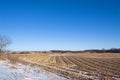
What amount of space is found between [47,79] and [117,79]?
590 centimetres

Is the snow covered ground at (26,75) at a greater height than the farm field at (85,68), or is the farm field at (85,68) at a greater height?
the snow covered ground at (26,75)

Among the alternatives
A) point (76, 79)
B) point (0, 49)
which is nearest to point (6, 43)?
point (0, 49)

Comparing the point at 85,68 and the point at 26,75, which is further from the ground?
the point at 26,75

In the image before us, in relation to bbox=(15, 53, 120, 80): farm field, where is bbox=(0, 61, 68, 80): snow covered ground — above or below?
above

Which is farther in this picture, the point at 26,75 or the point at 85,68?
the point at 85,68

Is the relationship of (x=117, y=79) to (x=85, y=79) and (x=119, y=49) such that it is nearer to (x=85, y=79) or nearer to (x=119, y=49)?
(x=85, y=79)

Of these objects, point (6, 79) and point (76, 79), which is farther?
point (76, 79)

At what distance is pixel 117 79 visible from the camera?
13625 mm

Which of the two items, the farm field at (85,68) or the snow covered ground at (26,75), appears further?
the farm field at (85,68)

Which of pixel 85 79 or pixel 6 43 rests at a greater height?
pixel 6 43

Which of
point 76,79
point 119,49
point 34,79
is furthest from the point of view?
point 119,49

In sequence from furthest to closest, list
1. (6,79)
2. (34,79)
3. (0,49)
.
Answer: (0,49)
(34,79)
(6,79)

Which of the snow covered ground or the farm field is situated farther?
the farm field

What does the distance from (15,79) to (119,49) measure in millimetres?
129431
